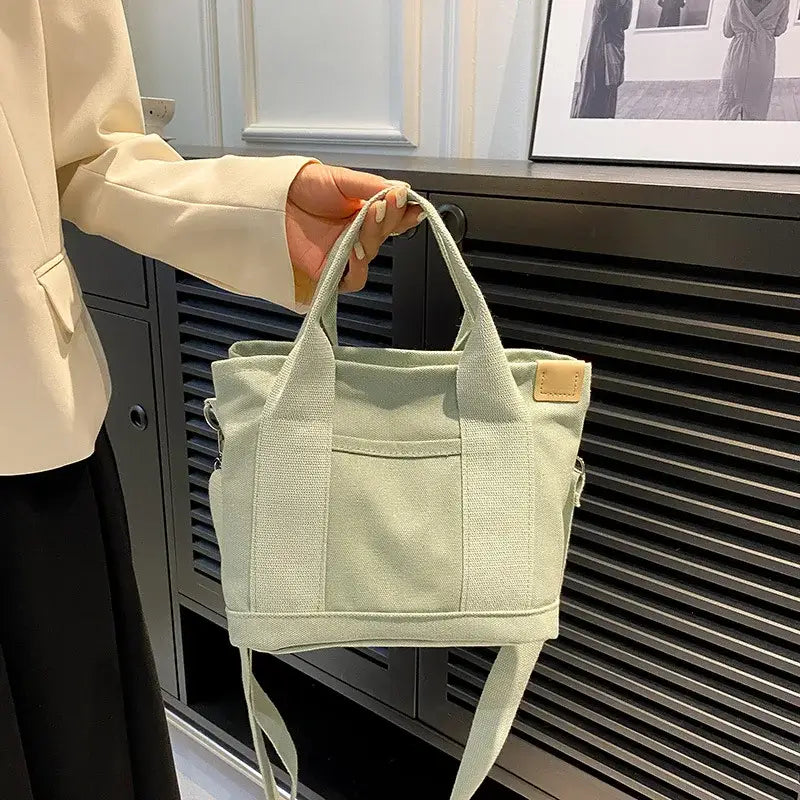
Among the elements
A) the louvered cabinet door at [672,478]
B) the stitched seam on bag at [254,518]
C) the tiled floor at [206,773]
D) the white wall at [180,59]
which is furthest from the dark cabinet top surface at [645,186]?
the tiled floor at [206,773]

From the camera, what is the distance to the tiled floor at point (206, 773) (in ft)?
4.51

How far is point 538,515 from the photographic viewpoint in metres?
0.69

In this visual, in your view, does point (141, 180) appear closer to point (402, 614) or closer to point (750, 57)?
point (402, 614)

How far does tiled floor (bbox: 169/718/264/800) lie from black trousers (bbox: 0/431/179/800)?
521mm

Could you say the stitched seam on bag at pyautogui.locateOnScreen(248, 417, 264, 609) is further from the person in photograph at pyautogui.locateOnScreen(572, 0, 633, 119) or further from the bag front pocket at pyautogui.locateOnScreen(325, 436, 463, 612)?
the person in photograph at pyautogui.locateOnScreen(572, 0, 633, 119)

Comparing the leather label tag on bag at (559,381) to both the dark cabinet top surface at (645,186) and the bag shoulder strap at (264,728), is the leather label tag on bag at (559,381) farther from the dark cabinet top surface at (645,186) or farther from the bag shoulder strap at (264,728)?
the bag shoulder strap at (264,728)

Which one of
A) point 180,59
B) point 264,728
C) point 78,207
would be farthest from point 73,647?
point 180,59

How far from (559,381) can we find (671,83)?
1.80 feet

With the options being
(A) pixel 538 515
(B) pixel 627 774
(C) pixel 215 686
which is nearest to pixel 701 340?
(A) pixel 538 515

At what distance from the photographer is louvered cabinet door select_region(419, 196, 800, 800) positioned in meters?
0.71

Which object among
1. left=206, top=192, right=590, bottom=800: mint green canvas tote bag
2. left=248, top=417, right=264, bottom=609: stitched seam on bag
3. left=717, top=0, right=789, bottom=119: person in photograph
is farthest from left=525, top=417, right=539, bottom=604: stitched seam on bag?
left=717, top=0, right=789, bottom=119: person in photograph

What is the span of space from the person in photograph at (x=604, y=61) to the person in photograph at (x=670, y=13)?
1.6 inches

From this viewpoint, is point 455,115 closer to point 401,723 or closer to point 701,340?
point 701,340

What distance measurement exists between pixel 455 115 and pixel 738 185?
65cm
